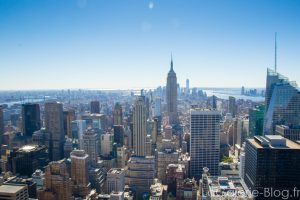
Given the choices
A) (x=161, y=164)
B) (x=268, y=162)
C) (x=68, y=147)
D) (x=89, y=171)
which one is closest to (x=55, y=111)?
(x=68, y=147)

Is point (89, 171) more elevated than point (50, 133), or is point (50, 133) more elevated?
point (50, 133)

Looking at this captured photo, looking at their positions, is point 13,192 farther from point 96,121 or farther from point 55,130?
point 96,121

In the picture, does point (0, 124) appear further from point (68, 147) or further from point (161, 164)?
point (161, 164)

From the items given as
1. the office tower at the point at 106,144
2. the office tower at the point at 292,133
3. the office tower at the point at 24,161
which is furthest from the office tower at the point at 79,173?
the office tower at the point at 292,133

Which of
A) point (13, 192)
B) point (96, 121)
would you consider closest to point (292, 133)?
point (13, 192)

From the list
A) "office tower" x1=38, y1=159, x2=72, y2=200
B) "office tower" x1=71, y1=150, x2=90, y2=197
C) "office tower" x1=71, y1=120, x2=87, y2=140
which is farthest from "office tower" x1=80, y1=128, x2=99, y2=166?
"office tower" x1=38, y1=159, x2=72, y2=200
